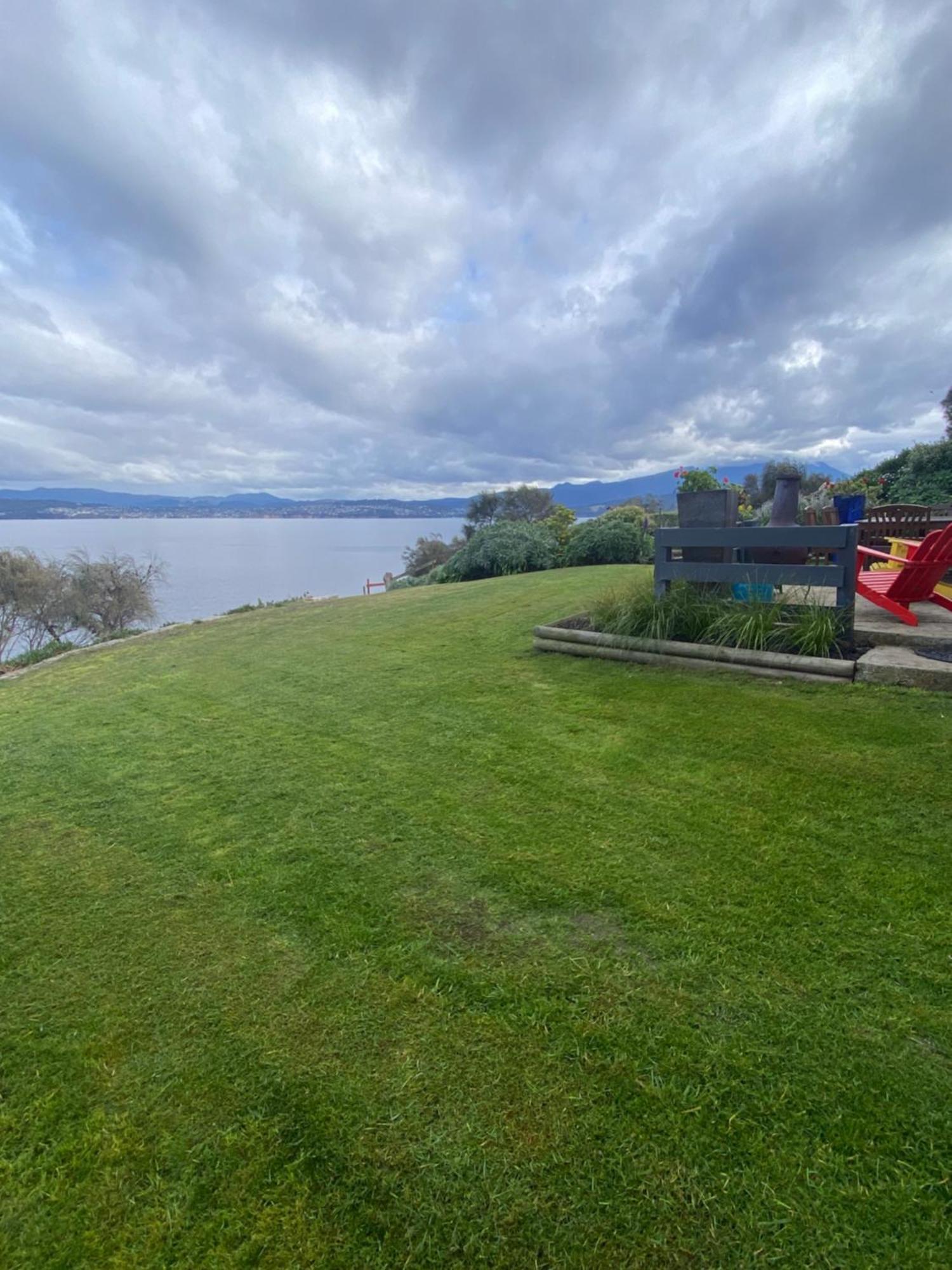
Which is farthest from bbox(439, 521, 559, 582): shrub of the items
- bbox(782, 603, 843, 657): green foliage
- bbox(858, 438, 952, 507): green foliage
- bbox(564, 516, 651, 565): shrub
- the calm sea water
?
bbox(858, 438, 952, 507): green foliage

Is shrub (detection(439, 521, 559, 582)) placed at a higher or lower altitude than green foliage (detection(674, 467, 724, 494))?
lower

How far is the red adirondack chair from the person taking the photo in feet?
15.4

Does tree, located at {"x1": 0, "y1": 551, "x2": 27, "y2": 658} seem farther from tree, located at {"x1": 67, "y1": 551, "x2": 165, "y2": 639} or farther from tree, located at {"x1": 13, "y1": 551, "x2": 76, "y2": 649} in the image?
tree, located at {"x1": 67, "y1": 551, "x2": 165, "y2": 639}

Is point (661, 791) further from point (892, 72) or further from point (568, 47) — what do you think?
point (892, 72)

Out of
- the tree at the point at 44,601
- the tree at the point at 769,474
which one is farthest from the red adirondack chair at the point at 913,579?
the tree at the point at 44,601

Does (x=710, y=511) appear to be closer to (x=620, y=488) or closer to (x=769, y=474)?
(x=769, y=474)

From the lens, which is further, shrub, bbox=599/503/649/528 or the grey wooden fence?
shrub, bbox=599/503/649/528

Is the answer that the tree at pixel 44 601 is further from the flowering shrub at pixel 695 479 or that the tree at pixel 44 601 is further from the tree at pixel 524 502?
the tree at pixel 524 502

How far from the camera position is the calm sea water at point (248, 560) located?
23364mm

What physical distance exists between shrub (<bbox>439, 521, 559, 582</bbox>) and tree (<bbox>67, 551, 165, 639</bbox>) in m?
16.9

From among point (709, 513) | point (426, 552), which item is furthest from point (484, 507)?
point (709, 513)

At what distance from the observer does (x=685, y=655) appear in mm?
4953

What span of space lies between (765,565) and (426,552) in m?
29.6

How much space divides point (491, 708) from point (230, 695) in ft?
7.84
